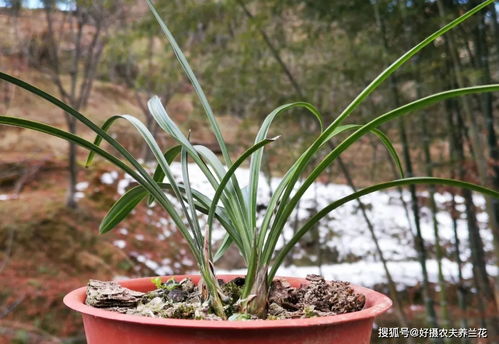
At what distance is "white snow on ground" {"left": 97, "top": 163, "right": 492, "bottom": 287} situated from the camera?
3.79 metres

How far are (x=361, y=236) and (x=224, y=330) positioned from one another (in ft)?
13.6

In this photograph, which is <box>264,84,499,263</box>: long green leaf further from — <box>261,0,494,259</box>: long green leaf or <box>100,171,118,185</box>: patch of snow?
<box>100,171,118,185</box>: patch of snow

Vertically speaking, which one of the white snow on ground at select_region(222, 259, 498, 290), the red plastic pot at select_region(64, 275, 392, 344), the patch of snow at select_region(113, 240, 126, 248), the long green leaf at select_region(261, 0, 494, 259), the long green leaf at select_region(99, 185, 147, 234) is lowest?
the white snow on ground at select_region(222, 259, 498, 290)

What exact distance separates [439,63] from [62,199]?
8.86 ft

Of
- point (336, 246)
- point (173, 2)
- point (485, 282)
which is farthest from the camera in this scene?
point (336, 246)

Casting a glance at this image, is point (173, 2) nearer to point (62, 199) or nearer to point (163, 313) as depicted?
point (62, 199)

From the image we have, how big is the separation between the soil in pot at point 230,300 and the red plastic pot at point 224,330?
0.20 ft

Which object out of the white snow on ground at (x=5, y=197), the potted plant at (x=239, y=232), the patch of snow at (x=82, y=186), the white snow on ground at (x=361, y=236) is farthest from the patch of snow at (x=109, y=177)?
the potted plant at (x=239, y=232)

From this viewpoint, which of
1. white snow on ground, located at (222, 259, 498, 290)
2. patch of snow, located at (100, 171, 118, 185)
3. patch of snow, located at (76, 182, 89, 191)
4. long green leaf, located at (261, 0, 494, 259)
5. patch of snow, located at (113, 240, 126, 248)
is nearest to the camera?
long green leaf, located at (261, 0, 494, 259)

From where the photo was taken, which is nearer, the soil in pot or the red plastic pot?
the red plastic pot

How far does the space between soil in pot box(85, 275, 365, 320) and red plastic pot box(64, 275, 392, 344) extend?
61 mm

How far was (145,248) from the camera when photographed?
12.1 feet

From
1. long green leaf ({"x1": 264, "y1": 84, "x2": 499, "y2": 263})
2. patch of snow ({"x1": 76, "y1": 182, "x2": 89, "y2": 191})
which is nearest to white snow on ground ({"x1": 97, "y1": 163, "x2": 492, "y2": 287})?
patch of snow ({"x1": 76, "y1": 182, "x2": 89, "y2": 191})

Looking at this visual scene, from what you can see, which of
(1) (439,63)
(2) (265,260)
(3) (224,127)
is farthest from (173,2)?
(3) (224,127)
